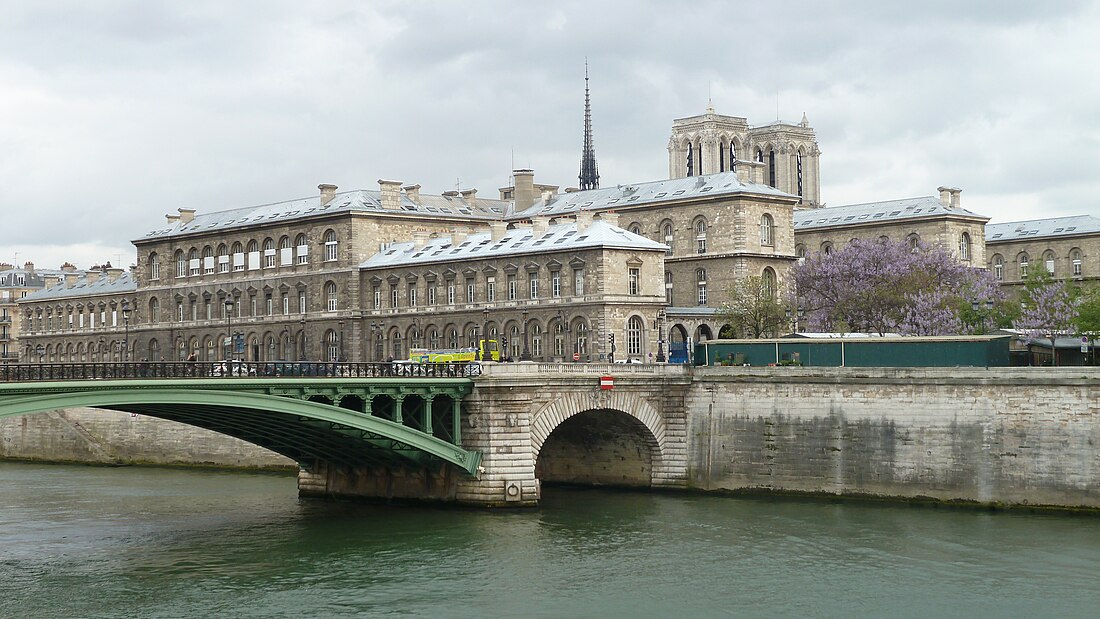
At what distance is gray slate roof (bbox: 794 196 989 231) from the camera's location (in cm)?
11288

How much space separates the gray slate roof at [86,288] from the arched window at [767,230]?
49.9 m

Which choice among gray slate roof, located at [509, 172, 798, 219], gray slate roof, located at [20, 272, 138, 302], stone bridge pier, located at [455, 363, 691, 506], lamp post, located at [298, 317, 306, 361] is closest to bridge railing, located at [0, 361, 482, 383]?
stone bridge pier, located at [455, 363, 691, 506]

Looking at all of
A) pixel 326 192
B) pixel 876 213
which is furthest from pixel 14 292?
pixel 876 213

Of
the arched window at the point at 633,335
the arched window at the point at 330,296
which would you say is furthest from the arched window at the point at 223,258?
the arched window at the point at 633,335

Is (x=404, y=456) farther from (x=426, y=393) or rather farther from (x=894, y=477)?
(x=894, y=477)

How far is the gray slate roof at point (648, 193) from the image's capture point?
99.8m

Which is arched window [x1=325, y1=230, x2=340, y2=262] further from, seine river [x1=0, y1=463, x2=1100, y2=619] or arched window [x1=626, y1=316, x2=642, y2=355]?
seine river [x1=0, y1=463, x2=1100, y2=619]

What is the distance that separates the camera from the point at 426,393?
192 feet

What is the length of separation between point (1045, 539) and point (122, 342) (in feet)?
285

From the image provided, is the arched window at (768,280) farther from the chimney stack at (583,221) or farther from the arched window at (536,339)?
the arched window at (536,339)

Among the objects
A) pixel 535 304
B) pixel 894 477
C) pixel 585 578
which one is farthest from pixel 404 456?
pixel 535 304

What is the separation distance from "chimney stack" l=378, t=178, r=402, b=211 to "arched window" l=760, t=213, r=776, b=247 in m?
23.6

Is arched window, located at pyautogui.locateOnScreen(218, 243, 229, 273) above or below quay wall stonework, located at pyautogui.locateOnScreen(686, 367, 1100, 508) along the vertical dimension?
above

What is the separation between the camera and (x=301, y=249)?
106 m
